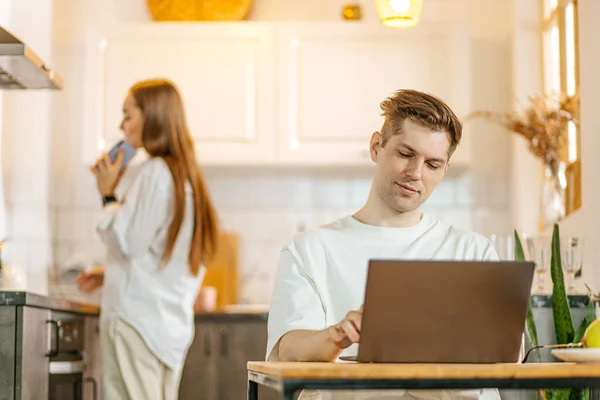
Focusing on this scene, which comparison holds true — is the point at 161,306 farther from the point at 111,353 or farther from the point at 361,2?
the point at 361,2

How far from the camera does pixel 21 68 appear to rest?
3135 mm

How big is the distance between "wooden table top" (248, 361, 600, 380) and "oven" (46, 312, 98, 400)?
6.05 feet

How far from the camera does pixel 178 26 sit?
4.82m

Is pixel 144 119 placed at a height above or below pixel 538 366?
above

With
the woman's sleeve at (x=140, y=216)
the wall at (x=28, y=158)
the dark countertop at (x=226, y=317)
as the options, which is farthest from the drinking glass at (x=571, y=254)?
the wall at (x=28, y=158)

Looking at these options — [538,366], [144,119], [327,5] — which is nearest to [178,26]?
[327,5]

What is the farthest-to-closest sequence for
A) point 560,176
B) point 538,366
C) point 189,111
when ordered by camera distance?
point 189,111, point 560,176, point 538,366

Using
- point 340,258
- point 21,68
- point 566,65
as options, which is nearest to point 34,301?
point 21,68

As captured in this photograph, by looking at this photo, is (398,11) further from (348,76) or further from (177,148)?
(348,76)

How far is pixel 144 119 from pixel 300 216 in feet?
5.71

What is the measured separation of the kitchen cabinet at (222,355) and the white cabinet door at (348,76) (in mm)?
838

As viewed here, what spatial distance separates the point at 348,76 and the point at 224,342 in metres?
1.39

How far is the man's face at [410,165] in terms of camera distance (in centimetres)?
201

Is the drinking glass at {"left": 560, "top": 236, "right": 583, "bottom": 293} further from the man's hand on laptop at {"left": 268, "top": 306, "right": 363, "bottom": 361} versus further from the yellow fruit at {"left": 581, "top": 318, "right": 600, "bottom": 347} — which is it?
the man's hand on laptop at {"left": 268, "top": 306, "right": 363, "bottom": 361}
